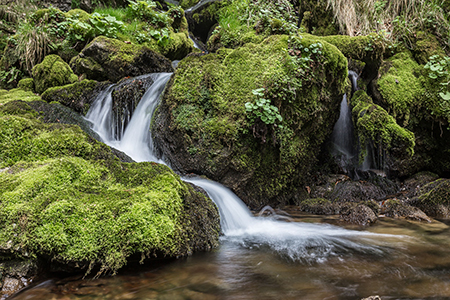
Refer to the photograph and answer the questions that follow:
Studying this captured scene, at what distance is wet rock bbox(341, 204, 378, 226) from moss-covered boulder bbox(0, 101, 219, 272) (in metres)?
2.52

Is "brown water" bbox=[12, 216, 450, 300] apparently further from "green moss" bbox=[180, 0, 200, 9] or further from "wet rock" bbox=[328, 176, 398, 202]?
"green moss" bbox=[180, 0, 200, 9]

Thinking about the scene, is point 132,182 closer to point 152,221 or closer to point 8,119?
point 152,221

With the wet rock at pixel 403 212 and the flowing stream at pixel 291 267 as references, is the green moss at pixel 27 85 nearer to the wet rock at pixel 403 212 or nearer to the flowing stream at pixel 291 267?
the flowing stream at pixel 291 267

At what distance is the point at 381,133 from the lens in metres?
6.00

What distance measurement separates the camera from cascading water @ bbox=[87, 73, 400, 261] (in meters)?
3.22

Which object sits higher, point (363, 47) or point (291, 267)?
point (363, 47)

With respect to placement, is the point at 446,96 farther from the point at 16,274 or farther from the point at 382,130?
the point at 16,274

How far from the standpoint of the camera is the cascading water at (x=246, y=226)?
3223 millimetres

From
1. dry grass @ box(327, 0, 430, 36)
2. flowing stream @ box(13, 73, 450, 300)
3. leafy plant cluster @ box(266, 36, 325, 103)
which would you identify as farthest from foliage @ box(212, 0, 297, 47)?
flowing stream @ box(13, 73, 450, 300)

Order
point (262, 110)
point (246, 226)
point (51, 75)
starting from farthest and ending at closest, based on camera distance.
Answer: point (51, 75), point (262, 110), point (246, 226)

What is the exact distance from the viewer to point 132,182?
291 cm

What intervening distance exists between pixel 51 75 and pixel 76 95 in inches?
54.7

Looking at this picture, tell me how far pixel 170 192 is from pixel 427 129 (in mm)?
7187

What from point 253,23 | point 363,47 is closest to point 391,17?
point 363,47
